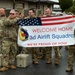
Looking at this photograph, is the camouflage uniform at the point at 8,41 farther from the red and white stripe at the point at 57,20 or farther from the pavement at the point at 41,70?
the red and white stripe at the point at 57,20

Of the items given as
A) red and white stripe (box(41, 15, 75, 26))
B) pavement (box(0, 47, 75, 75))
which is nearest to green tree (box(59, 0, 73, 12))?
pavement (box(0, 47, 75, 75))

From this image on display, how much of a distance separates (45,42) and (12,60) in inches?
49.6

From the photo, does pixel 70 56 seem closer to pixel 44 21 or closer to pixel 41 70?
pixel 41 70

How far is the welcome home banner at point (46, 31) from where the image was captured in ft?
36.1

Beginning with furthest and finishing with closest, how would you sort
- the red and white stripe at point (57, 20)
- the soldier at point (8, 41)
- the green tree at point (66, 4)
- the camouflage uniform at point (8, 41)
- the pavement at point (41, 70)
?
1. the green tree at point (66, 4)
2. the red and white stripe at point (57, 20)
3. the camouflage uniform at point (8, 41)
4. the soldier at point (8, 41)
5. the pavement at point (41, 70)

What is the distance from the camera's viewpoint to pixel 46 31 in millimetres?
11133

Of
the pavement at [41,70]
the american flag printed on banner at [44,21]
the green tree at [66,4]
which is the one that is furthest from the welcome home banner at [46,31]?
the green tree at [66,4]

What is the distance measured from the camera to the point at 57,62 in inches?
487

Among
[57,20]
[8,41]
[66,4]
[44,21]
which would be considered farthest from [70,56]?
[66,4]

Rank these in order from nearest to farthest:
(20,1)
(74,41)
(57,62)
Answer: (74,41) < (57,62) < (20,1)

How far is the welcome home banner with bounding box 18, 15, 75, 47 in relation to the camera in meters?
11.0

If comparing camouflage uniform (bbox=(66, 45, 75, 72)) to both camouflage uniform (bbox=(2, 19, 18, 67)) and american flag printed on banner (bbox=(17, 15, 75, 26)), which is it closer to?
american flag printed on banner (bbox=(17, 15, 75, 26))

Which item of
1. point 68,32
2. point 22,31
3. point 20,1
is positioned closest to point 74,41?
point 68,32

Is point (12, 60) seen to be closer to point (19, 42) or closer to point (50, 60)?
point (19, 42)
